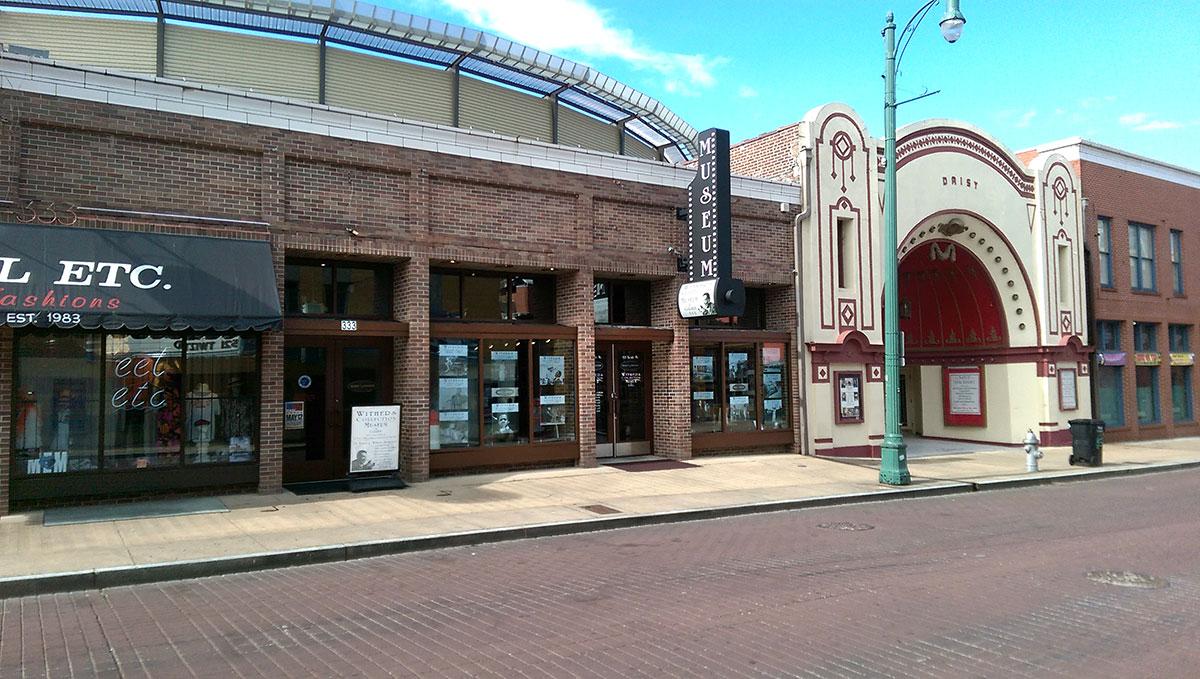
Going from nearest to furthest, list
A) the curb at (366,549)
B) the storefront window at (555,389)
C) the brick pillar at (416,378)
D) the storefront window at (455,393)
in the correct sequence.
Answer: the curb at (366,549), the brick pillar at (416,378), the storefront window at (455,393), the storefront window at (555,389)

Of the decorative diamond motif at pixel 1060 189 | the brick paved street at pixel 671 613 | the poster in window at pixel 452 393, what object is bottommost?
the brick paved street at pixel 671 613

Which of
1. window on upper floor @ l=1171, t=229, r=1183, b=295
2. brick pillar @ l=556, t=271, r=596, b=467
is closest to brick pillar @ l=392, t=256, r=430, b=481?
brick pillar @ l=556, t=271, r=596, b=467

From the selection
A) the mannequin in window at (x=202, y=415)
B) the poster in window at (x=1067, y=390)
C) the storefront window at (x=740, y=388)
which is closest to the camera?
the mannequin in window at (x=202, y=415)

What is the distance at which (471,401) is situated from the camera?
14789 mm

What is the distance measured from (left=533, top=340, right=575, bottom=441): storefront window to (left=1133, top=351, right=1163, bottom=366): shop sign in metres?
19.3

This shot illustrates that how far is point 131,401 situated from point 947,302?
21473 millimetres

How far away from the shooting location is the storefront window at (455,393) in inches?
569

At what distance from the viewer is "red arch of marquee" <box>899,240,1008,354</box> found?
23.0 meters

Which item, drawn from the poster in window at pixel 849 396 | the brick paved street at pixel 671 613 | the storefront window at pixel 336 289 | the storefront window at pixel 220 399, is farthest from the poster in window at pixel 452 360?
the poster in window at pixel 849 396

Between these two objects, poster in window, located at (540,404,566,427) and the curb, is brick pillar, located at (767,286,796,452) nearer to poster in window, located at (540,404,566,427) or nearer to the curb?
the curb

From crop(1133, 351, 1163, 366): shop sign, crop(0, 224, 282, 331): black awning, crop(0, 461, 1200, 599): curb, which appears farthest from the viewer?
crop(1133, 351, 1163, 366): shop sign

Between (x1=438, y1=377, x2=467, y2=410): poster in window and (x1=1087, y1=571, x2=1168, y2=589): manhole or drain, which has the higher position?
(x1=438, y1=377, x2=467, y2=410): poster in window

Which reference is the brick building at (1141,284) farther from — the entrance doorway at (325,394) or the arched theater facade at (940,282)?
the entrance doorway at (325,394)

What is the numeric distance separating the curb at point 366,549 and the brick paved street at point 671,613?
218 millimetres
